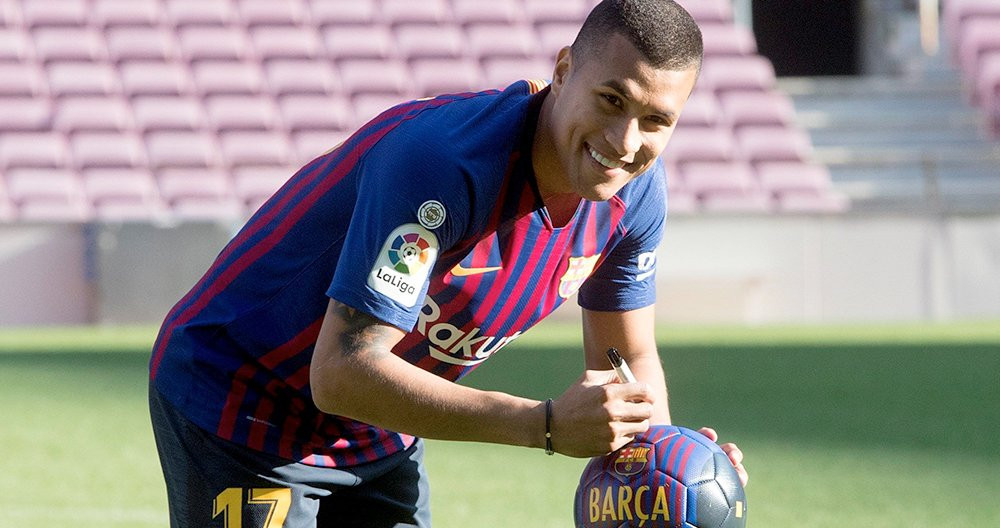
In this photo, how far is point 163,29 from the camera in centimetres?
1741

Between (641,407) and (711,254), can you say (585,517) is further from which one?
(711,254)

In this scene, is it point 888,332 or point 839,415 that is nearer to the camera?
point 839,415

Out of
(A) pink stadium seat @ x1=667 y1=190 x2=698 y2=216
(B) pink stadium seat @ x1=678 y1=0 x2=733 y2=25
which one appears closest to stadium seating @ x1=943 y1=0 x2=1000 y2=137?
(B) pink stadium seat @ x1=678 y1=0 x2=733 y2=25

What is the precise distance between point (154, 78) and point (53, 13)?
5.48 feet

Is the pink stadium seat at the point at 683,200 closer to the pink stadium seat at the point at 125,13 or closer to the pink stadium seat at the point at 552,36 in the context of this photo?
the pink stadium seat at the point at 552,36

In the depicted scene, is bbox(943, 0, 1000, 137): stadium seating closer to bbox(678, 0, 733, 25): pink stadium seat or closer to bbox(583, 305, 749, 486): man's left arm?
bbox(678, 0, 733, 25): pink stadium seat

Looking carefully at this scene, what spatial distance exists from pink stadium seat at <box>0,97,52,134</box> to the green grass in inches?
178

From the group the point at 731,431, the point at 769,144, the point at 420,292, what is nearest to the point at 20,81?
the point at 769,144

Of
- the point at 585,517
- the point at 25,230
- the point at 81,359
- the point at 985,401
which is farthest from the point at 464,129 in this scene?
the point at 25,230

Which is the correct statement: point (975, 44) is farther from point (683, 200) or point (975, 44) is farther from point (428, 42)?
point (428, 42)

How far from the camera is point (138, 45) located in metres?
17.1

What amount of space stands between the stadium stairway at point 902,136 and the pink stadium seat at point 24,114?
354 inches

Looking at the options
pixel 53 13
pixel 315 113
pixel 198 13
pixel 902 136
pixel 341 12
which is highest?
pixel 53 13

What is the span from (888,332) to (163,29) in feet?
31.4
